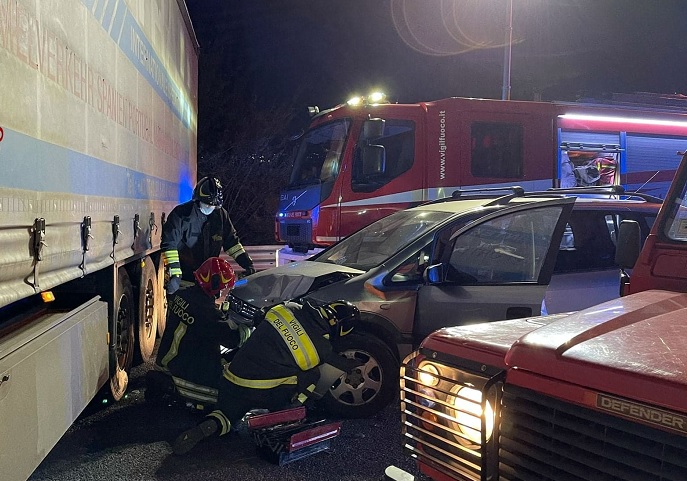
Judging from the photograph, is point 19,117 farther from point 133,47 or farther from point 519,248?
point 519,248

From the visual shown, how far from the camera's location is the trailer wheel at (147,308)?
18.5ft

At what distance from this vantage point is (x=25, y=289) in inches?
98.3

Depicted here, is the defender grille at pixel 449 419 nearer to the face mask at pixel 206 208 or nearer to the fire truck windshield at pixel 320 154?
the face mask at pixel 206 208

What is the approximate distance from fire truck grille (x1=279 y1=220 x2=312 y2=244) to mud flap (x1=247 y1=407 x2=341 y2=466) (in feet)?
15.4

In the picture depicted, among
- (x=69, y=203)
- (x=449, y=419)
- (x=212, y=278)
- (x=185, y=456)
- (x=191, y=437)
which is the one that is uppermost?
(x=69, y=203)

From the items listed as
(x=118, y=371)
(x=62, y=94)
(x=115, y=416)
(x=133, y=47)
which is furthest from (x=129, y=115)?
(x=115, y=416)

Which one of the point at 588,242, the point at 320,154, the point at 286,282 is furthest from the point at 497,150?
the point at 286,282

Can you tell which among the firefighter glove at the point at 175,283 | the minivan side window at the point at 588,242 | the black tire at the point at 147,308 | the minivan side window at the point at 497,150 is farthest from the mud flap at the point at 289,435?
the minivan side window at the point at 497,150

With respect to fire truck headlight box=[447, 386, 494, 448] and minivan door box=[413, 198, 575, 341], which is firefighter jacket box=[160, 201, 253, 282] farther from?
fire truck headlight box=[447, 386, 494, 448]

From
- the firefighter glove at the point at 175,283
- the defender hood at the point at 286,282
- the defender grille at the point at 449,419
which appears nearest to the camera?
the defender grille at the point at 449,419

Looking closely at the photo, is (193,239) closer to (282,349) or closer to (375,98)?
(282,349)

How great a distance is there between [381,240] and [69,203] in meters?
3.19

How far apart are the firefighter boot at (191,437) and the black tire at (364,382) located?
3.22 feet

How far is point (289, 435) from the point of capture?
13.0 ft
